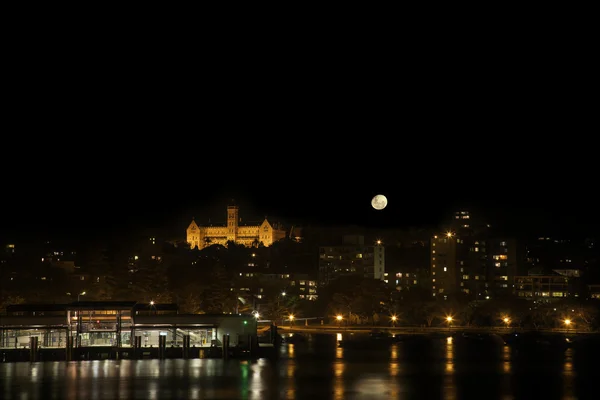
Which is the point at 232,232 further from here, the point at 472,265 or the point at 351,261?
the point at 472,265

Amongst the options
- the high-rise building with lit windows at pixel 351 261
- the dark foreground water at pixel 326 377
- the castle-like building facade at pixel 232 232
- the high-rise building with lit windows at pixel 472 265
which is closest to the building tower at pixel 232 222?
the castle-like building facade at pixel 232 232

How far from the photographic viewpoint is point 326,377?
21875 millimetres

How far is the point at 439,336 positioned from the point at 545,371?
9391mm

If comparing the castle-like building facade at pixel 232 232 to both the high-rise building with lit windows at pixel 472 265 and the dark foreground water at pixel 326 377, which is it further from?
the dark foreground water at pixel 326 377

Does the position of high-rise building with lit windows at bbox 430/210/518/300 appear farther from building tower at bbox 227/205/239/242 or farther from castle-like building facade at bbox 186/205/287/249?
building tower at bbox 227/205/239/242

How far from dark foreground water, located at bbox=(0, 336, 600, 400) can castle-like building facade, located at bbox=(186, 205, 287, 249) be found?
158 ft

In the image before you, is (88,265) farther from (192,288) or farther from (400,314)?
(400,314)

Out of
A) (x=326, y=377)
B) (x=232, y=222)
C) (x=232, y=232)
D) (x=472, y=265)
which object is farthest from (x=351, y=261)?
(x=326, y=377)

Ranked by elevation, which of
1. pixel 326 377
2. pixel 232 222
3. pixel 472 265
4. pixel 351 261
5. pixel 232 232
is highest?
pixel 232 222

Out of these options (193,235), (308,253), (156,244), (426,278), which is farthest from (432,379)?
(193,235)

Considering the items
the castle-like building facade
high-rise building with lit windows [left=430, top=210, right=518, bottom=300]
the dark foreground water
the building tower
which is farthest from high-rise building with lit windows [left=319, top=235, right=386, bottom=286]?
the dark foreground water

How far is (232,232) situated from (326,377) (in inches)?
2211

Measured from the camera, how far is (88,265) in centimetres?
5081

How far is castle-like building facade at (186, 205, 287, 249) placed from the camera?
75.4 meters
